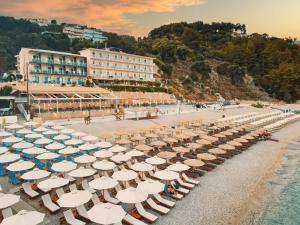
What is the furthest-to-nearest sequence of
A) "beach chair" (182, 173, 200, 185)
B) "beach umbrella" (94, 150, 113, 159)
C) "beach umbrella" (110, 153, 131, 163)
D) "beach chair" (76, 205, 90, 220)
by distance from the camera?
1. "beach umbrella" (94, 150, 113, 159)
2. "beach umbrella" (110, 153, 131, 163)
3. "beach chair" (182, 173, 200, 185)
4. "beach chair" (76, 205, 90, 220)

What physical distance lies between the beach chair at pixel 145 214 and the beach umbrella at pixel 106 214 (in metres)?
2.03

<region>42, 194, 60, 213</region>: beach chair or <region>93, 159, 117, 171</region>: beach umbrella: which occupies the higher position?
<region>93, 159, 117, 171</region>: beach umbrella

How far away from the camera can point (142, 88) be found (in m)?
63.4

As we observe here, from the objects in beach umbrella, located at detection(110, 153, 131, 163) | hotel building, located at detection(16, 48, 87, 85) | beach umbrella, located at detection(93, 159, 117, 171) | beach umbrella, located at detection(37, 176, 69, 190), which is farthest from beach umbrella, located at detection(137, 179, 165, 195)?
hotel building, located at detection(16, 48, 87, 85)

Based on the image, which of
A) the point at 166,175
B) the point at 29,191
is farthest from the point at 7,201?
the point at 166,175

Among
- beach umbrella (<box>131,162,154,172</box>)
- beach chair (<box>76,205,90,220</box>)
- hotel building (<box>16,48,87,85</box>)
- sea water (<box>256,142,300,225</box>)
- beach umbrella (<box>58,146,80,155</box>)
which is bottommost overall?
sea water (<box>256,142,300,225</box>)

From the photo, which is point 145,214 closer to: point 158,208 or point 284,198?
point 158,208

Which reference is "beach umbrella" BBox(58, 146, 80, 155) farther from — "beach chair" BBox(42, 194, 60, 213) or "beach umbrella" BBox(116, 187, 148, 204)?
"beach umbrella" BBox(116, 187, 148, 204)

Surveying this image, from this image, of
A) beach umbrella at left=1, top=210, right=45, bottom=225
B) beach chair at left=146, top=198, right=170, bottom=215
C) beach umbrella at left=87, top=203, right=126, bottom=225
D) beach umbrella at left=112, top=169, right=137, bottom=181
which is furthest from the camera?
beach umbrella at left=112, top=169, right=137, bottom=181

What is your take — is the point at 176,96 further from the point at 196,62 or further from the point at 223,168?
the point at 223,168

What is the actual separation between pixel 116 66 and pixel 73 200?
5903 centimetres

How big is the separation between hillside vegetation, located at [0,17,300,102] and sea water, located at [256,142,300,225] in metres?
58.3

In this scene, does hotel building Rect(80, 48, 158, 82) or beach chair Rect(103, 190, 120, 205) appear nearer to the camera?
beach chair Rect(103, 190, 120, 205)

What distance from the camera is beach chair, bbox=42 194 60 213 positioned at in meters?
11.4
